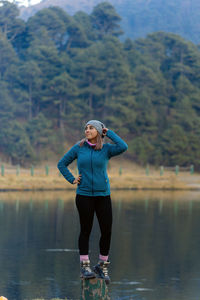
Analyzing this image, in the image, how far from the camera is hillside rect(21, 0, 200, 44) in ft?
480

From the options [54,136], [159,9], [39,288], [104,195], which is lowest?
[39,288]

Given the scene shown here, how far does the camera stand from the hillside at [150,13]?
14638 centimetres

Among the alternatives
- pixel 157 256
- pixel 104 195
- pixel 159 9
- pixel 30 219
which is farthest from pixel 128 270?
pixel 159 9

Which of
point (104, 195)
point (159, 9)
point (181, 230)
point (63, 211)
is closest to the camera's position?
point (104, 195)

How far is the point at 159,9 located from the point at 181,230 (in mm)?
144192

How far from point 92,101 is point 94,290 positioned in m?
61.1

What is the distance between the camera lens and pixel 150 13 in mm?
154000

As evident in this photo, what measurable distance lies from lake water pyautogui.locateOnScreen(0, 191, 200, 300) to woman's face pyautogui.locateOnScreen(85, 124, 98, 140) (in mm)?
3227

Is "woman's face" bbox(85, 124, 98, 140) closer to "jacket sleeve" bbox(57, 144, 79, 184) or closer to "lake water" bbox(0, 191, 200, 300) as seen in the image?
"jacket sleeve" bbox(57, 144, 79, 184)

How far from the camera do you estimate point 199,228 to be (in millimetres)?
19484

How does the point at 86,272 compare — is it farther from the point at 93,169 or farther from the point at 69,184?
Result: the point at 69,184

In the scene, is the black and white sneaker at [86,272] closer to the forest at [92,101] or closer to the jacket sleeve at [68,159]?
the jacket sleeve at [68,159]

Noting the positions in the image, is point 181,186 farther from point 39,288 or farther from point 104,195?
point 104,195

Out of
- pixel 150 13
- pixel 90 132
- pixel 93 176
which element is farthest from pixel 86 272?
pixel 150 13
